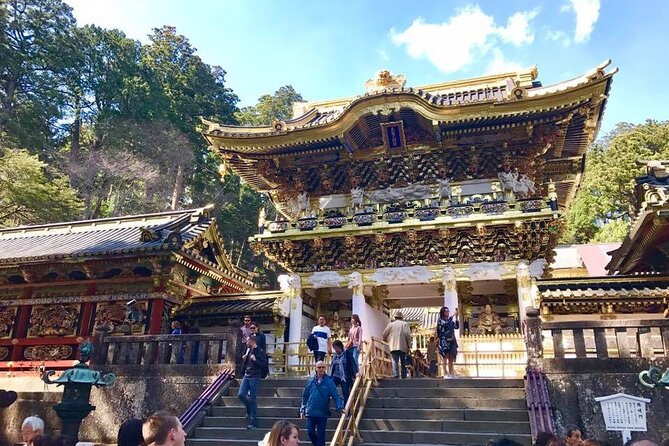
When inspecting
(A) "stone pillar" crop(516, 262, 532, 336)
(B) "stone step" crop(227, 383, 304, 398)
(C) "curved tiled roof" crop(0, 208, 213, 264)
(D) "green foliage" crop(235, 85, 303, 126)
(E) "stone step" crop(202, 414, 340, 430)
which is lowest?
(E) "stone step" crop(202, 414, 340, 430)

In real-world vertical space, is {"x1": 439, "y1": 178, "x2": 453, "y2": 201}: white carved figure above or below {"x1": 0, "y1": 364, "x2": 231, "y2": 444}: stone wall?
above

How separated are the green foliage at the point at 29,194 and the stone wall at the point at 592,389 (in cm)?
2385

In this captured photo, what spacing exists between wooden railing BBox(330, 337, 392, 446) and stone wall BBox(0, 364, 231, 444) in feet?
10.2

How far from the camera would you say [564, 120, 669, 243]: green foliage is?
35125 millimetres

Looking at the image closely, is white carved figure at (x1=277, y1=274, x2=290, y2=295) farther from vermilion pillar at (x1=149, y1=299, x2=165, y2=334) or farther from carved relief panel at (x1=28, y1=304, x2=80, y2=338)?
carved relief panel at (x1=28, y1=304, x2=80, y2=338)

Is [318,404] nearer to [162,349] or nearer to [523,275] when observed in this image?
[162,349]

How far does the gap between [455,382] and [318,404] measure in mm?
3593

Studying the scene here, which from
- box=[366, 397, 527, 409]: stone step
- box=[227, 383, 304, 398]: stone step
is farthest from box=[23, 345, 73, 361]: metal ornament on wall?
box=[366, 397, 527, 409]: stone step

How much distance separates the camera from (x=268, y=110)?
154 ft

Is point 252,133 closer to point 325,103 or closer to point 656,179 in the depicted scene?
point 325,103

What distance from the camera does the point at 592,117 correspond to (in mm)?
14914

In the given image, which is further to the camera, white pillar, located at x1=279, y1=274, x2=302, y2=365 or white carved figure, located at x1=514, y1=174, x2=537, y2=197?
white carved figure, located at x1=514, y1=174, x2=537, y2=197

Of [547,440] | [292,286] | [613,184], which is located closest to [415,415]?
[547,440]

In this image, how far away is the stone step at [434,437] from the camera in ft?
25.8
